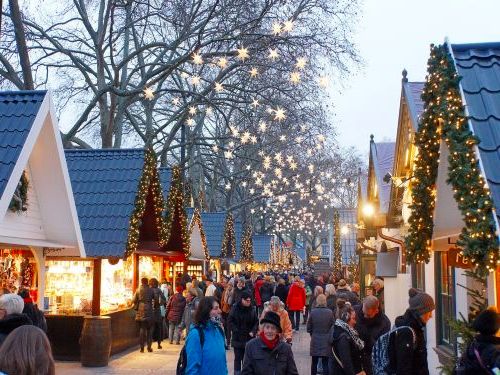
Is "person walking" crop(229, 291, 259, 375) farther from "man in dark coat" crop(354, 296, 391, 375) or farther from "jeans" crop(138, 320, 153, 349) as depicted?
"jeans" crop(138, 320, 153, 349)

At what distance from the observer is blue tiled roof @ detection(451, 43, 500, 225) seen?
5635 millimetres

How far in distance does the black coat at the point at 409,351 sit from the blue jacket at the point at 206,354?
1.77m

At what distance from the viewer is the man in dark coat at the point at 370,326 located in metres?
9.21

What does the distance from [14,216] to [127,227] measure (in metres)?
5.13

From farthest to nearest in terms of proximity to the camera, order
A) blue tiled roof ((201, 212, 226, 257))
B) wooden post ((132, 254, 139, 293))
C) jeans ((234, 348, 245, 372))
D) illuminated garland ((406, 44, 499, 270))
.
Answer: blue tiled roof ((201, 212, 226, 257)), wooden post ((132, 254, 139, 293)), jeans ((234, 348, 245, 372)), illuminated garland ((406, 44, 499, 270))

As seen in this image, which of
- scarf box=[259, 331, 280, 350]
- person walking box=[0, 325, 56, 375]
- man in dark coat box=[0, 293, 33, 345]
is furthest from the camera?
scarf box=[259, 331, 280, 350]

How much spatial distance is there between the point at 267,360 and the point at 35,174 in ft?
21.5

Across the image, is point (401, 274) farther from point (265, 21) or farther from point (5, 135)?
point (5, 135)

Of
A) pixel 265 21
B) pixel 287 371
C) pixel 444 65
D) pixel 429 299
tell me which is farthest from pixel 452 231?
pixel 265 21

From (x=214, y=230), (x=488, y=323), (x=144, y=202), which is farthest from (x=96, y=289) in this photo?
(x=214, y=230)

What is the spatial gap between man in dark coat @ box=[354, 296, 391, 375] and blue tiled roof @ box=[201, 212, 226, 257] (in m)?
24.4

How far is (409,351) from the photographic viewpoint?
6887 millimetres

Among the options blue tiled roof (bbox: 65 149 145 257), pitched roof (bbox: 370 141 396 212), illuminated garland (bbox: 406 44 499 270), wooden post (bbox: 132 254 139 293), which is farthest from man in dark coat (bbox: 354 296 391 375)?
wooden post (bbox: 132 254 139 293)

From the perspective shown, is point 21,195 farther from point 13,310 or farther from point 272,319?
point 272,319
